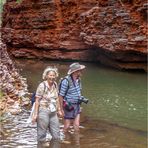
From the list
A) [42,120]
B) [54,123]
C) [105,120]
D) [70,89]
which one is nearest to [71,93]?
[70,89]

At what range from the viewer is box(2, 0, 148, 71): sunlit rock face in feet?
81.9

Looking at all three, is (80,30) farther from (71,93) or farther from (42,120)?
(42,120)

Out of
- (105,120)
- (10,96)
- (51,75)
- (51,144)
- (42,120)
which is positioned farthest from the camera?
(10,96)

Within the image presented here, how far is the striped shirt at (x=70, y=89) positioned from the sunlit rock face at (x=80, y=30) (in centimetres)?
1520

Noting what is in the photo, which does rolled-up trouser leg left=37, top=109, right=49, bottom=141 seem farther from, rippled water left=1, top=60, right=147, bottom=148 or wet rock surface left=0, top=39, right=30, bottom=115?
wet rock surface left=0, top=39, right=30, bottom=115

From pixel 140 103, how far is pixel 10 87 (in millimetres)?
4703

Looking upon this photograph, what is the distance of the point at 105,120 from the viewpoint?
1167 centimetres

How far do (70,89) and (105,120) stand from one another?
268 cm

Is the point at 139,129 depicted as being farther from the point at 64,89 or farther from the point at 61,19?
the point at 61,19

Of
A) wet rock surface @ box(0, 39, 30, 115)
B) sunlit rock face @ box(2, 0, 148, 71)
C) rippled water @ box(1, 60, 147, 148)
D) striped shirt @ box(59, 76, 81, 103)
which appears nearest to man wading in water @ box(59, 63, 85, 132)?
striped shirt @ box(59, 76, 81, 103)

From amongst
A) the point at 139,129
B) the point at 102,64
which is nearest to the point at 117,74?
the point at 102,64

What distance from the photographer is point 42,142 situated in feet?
28.9

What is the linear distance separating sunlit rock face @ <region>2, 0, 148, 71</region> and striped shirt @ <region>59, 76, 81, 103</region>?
49.9ft

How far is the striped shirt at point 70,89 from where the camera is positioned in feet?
30.5
